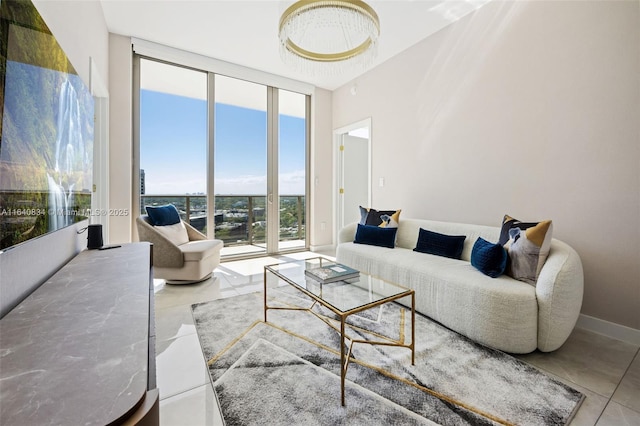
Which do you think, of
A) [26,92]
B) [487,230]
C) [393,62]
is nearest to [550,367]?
[487,230]

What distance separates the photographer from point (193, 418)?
4.33ft

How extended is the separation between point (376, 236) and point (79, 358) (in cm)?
285

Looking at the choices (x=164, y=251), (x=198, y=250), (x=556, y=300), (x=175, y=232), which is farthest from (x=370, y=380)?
(x=175, y=232)

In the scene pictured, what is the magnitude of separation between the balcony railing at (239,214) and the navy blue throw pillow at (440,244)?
8.65 feet

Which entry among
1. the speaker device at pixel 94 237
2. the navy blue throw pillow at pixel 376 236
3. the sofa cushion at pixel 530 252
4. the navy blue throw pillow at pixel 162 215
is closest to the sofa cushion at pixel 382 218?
the navy blue throw pillow at pixel 376 236

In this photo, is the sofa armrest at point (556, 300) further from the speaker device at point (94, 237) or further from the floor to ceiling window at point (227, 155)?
the floor to ceiling window at point (227, 155)

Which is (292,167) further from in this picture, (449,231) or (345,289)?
(345,289)

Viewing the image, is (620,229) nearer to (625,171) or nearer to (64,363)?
(625,171)

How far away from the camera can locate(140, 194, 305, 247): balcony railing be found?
13.7 ft

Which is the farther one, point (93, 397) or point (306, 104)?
point (306, 104)

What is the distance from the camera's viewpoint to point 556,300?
176 cm

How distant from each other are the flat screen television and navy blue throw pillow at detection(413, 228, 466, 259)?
2.80 metres

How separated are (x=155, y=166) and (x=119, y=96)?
91 cm

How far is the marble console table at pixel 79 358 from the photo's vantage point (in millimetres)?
547
